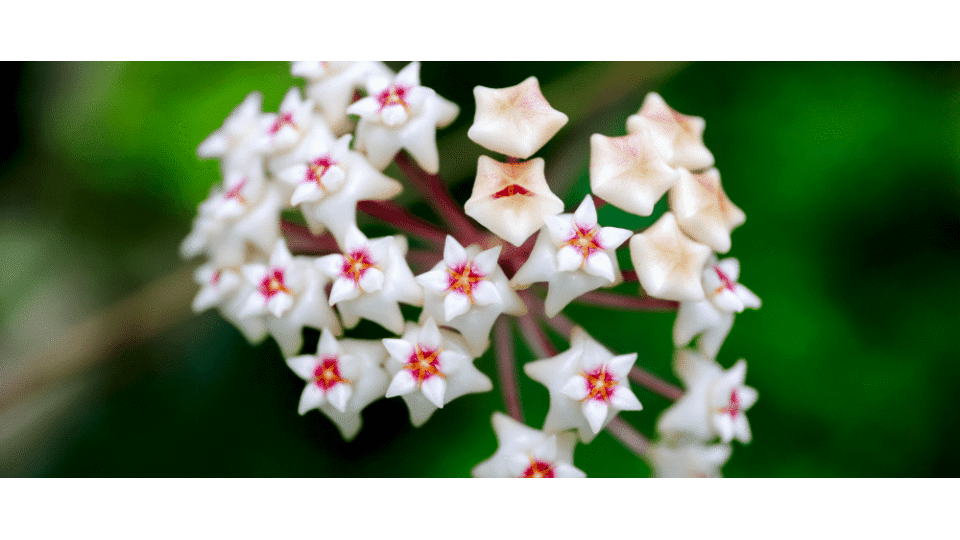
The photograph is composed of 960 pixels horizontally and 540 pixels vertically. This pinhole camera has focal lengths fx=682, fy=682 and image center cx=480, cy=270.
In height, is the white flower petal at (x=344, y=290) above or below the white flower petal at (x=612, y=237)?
above

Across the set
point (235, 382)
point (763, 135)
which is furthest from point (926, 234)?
point (235, 382)

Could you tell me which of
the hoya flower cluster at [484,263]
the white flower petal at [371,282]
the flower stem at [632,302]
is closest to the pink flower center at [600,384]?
the hoya flower cluster at [484,263]

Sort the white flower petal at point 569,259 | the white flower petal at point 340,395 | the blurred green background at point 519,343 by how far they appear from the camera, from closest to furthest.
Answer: the white flower petal at point 569,259 → the white flower petal at point 340,395 → the blurred green background at point 519,343

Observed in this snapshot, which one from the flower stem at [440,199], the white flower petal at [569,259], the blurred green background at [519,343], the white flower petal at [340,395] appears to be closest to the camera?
the white flower petal at [569,259]

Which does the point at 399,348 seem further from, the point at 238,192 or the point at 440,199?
the point at 238,192

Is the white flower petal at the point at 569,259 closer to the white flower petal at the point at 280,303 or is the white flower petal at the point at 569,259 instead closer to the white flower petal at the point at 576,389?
the white flower petal at the point at 576,389

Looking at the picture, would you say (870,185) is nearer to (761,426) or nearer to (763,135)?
(763,135)

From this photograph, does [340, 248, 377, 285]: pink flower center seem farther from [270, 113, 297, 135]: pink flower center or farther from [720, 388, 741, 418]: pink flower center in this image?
[720, 388, 741, 418]: pink flower center
